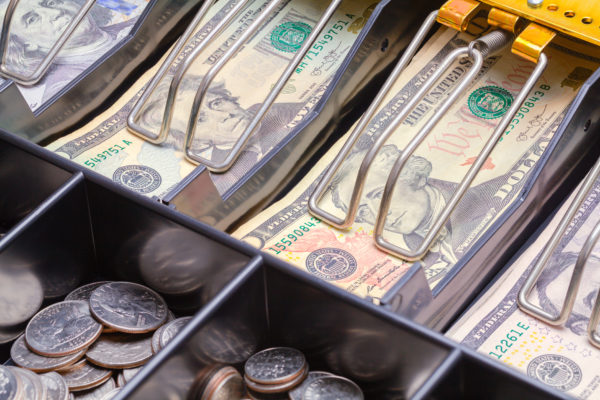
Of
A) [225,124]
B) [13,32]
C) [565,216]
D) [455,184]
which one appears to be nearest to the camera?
[565,216]

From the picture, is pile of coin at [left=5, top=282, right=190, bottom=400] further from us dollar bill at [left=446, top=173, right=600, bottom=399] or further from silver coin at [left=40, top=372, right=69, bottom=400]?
us dollar bill at [left=446, top=173, right=600, bottom=399]

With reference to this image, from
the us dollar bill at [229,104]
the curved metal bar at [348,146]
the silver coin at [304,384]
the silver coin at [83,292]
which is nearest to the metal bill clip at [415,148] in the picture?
the curved metal bar at [348,146]

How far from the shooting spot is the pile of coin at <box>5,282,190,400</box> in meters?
1.03

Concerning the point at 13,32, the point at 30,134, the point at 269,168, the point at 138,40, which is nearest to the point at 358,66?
the point at 269,168

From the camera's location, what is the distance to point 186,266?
107 cm

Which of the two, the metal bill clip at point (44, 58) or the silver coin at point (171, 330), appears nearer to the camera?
the silver coin at point (171, 330)

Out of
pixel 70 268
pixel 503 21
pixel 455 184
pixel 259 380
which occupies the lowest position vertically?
pixel 70 268

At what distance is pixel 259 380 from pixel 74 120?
0.60 metres

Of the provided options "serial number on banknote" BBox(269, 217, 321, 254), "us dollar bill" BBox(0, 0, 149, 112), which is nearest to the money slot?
"serial number on banknote" BBox(269, 217, 321, 254)

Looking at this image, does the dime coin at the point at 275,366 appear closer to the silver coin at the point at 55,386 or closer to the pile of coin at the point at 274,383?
the pile of coin at the point at 274,383

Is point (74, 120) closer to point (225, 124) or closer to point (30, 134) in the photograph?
point (30, 134)

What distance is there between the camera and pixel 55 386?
101 cm

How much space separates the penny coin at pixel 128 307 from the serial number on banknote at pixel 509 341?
1.35 feet

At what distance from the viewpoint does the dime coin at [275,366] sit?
981 mm
